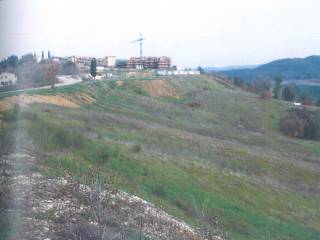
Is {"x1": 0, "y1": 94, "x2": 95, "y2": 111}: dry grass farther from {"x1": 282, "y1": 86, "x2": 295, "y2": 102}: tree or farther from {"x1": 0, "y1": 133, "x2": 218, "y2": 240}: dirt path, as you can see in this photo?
{"x1": 282, "y1": 86, "x2": 295, "y2": 102}: tree

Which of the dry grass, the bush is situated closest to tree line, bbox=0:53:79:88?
the dry grass

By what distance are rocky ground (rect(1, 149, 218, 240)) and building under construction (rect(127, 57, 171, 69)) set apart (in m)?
91.9

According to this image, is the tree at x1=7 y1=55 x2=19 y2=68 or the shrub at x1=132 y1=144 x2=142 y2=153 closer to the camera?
the shrub at x1=132 y1=144 x2=142 y2=153

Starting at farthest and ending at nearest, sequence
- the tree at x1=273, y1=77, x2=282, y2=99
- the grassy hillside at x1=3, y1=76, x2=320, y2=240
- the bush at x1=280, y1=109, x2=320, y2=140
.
Answer: the tree at x1=273, y1=77, x2=282, y2=99, the bush at x1=280, y1=109, x2=320, y2=140, the grassy hillside at x1=3, y1=76, x2=320, y2=240

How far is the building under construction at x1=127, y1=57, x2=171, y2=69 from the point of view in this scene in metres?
103

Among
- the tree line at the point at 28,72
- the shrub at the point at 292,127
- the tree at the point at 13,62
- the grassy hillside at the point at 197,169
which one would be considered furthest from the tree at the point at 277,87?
the tree at the point at 13,62

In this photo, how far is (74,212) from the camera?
9.66m

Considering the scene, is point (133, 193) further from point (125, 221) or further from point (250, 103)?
point (250, 103)

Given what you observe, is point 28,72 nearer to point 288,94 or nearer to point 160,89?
point 160,89

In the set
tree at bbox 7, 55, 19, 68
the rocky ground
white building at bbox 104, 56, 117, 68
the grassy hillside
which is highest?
tree at bbox 7, 55, 19, 68

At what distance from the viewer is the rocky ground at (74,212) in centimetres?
882

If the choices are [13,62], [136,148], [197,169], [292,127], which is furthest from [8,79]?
[292,127]

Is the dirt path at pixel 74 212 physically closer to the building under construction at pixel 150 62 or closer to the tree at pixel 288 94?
the tree at pixel 288 94

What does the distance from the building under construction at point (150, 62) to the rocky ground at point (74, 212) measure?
9191cm
